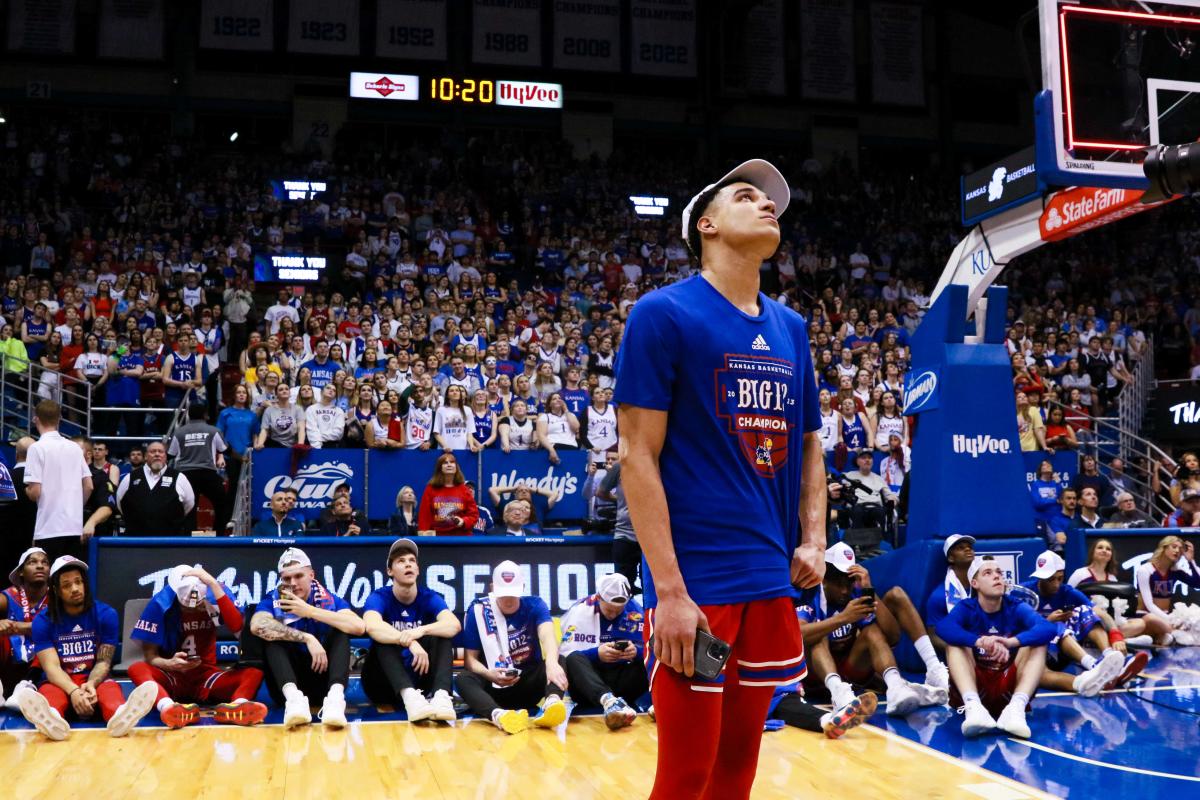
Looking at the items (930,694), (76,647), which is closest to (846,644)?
(930,694)

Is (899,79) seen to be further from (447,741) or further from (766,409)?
(766,409)

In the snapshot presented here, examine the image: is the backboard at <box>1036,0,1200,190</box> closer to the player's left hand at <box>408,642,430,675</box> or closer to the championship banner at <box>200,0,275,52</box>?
the player's left hand at <box>408,642,430,675</box>

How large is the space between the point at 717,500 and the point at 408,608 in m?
6.40

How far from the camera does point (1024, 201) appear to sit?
953 cm

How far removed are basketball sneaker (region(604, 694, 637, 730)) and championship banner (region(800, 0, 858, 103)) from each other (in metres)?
22.4

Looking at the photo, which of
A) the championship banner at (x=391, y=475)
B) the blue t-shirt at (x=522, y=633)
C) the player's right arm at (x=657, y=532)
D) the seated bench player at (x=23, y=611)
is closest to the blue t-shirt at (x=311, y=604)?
the blue t-shirt at (x=522, y=633)

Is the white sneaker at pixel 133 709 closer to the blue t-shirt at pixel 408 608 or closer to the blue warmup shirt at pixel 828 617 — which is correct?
the blue t-shirt at pixel 408 608

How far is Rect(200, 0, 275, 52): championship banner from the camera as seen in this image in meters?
24.6

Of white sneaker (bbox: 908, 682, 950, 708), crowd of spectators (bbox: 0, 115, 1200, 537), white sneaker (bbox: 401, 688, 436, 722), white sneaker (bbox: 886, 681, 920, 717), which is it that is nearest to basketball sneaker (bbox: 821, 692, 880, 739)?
white sneaker (bbox: 886, 681, 920, 717)

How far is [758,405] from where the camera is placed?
279 cm

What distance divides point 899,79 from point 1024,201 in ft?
65.0


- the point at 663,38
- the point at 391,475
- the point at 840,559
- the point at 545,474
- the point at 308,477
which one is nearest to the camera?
the point at 840,559

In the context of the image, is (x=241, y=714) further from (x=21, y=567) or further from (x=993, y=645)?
(x=993, y=645)

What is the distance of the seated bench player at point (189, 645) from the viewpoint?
8.24 meters
